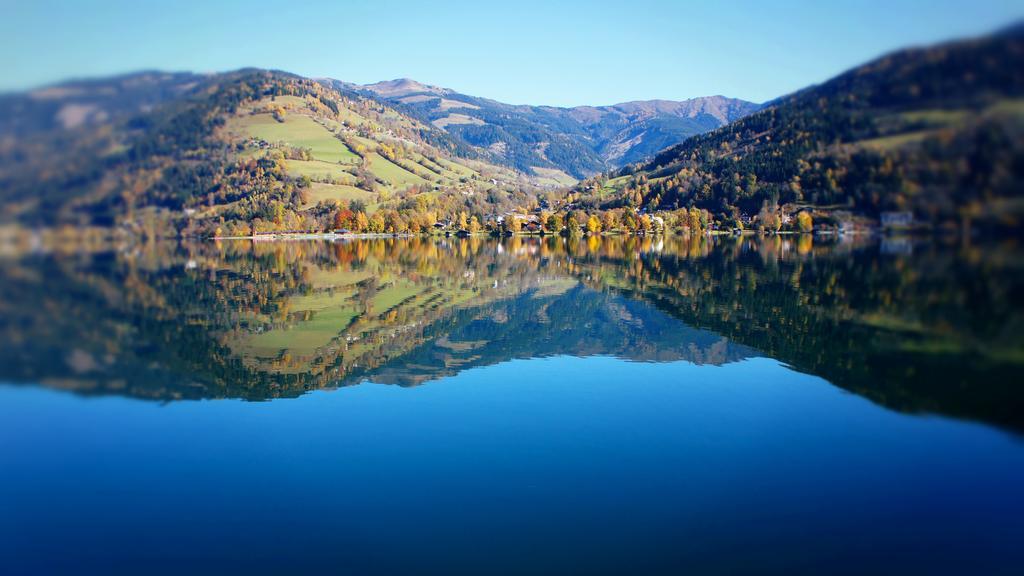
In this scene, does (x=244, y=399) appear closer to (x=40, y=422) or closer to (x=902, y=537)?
(x=40, y=422)

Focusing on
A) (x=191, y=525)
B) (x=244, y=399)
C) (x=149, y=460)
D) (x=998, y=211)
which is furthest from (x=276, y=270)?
(x=998, y=211)

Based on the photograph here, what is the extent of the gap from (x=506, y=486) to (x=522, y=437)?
2690mm

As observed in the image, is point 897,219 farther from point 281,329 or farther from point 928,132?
point 281,329

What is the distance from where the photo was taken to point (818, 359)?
21.8m

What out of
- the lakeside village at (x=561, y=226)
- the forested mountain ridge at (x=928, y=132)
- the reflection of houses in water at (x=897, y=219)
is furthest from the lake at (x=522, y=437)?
the lakeside village at (x=561, y=226)

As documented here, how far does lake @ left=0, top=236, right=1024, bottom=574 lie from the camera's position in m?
10.4

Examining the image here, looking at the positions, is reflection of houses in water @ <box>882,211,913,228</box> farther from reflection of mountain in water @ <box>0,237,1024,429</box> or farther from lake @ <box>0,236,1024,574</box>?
reflection of mountain in water @ <box>0,237,1024,429</box>

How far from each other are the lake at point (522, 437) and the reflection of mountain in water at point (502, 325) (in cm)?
16

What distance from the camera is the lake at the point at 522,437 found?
10.4m

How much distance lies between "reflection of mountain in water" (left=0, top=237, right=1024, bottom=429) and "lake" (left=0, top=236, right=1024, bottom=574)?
0.52 ft

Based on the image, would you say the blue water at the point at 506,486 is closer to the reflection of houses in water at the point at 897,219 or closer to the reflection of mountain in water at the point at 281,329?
the reflection of mountain in water at the point at 281,329

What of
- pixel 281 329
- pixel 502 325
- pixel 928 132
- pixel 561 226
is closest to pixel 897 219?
pixel 928 132

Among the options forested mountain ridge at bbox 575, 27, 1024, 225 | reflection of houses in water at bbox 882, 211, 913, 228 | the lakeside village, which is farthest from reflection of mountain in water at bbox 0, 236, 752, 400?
the lakeside village

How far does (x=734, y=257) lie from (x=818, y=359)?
42.4 meters
